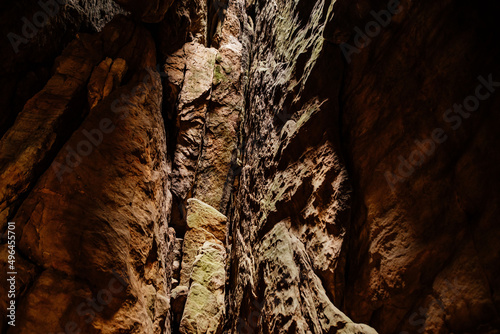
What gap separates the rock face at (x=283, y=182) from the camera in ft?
11.1

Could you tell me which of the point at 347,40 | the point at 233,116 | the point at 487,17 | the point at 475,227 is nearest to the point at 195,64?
the point at 233,116

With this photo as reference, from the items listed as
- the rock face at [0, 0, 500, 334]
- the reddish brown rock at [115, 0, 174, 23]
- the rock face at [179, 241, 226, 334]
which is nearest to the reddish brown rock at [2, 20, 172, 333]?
the rock face at [0, 0, 500, 334]

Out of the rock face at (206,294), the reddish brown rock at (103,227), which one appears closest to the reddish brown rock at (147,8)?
the reddish brown rock at (103,227)

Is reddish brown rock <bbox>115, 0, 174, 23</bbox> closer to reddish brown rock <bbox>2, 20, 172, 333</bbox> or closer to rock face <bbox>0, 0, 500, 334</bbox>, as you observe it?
rock face <bbox>0, 0, 500, 334</bbox>

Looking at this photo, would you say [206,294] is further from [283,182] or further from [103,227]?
[103,227]

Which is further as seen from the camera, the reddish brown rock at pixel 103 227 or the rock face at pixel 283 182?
the reddish brown rock at pixel 103 227

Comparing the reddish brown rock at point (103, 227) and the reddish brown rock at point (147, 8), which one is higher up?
the reddish brown rock at point (147, 8)

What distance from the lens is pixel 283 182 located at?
20.4 feet

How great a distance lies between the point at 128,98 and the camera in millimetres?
6504

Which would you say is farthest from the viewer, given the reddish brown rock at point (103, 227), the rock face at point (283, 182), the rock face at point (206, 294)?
the rock face at point (206, 294)

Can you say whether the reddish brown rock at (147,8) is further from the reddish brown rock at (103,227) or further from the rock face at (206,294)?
the rock face at (206,294)

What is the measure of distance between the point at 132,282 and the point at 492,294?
4.86 metres

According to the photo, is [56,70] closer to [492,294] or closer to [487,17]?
[487,17]

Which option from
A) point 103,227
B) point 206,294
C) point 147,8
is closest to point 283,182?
point 103,227
